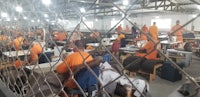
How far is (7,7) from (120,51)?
547 cm

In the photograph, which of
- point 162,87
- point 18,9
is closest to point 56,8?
point 18,9

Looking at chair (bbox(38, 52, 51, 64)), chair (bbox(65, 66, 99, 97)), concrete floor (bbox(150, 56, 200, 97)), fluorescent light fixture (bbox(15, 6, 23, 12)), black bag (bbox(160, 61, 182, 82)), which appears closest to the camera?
chair (bbox(38, 52, 51, 64))

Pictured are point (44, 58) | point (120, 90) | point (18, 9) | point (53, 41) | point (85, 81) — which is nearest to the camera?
point (53, 41)

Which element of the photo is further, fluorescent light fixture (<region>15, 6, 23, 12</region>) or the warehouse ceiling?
fluorescent light fixture (<region>15, 6, 23, 12</region>)

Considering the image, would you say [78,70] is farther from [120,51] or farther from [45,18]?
[120,51]

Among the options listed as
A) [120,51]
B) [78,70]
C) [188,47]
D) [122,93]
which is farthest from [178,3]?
[78,70]

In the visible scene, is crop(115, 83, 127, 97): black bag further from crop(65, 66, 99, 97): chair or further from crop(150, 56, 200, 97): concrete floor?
crop(65, 66, 99, 97): chair

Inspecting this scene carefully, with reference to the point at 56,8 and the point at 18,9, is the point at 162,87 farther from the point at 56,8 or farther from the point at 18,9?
the point at 56,8

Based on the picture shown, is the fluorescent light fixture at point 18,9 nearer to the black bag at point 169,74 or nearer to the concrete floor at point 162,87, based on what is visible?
the concrete floor at point 162,87

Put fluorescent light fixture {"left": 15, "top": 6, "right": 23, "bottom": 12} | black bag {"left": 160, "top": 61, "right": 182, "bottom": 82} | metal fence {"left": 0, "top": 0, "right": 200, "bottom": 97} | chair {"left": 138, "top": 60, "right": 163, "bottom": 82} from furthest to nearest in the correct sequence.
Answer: chair {"left": 138, "top": 60, "right": 163, "bottom": 82}, black bag {"left": 160, "top": 61, "right": 182, "bottom": 82}, fluorescent light fixture {"left": 15, "top": 6, "right": 23, "bottom": 12}, metal fence {"left": 0, "top": 0, "right": 200, "bottom": 97}

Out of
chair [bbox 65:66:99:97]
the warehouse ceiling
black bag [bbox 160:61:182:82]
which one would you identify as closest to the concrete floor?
black bag [bbox 160:61:182:82]

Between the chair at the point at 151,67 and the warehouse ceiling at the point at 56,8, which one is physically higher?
the warehouse ceiling at the point at 56,8

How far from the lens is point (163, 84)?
5.06 m

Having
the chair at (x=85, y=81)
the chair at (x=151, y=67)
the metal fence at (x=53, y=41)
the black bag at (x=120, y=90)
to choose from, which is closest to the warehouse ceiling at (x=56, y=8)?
the metal fence at (x=53, y=41)
